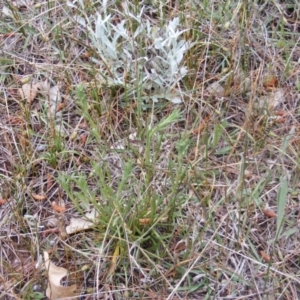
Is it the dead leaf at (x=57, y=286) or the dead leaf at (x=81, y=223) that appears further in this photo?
the dead leaf at (x=81, y=223)

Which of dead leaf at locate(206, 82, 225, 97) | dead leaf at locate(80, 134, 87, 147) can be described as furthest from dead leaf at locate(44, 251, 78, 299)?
dead leaf at locate(206, 82, 225, 97)

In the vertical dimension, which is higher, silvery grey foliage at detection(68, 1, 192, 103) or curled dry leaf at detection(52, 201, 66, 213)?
silvery grey foliage at detection(68, 1, 192, 103)

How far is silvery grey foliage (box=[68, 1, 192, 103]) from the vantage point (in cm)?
A: 190

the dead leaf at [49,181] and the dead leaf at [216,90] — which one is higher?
the dead leaf at [216,90]

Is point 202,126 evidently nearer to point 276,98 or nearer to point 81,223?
point 276,98

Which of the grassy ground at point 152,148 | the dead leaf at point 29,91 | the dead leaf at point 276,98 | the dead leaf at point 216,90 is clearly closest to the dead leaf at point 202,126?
the grassy ground at point 152,148

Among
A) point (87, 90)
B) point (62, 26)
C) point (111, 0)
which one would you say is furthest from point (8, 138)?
point (111, 0)

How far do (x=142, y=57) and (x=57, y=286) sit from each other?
821 mm

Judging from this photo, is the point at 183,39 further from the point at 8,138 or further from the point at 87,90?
the point at 8,138

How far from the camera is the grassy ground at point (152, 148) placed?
158 centimetres

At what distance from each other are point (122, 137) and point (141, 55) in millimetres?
314

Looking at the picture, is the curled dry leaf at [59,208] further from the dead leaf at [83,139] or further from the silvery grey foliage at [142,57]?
the silvery grey foliage at [142,57]

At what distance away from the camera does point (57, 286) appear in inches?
59.4

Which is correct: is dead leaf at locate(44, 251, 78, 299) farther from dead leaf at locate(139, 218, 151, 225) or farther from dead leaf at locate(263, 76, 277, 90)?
dead leaf at locate(263, 76, 277, 90)
